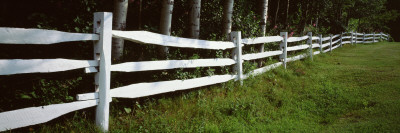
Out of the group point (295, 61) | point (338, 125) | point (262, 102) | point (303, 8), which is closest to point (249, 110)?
point (262, 102)

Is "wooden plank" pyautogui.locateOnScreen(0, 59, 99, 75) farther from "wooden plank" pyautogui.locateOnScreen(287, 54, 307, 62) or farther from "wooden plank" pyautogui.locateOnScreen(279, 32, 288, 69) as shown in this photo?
"wooden plank" pyautogui.locateOnScreen(287, 54, 307, 62)

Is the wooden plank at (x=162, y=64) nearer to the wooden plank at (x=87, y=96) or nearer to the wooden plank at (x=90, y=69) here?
the wooden plank at (x=90, y=69)

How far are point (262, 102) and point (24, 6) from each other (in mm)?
4901

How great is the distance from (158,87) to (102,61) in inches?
43.8

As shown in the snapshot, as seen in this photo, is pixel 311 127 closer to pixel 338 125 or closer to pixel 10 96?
pixel 338 125

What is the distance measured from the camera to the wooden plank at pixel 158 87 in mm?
3709

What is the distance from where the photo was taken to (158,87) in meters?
4.23

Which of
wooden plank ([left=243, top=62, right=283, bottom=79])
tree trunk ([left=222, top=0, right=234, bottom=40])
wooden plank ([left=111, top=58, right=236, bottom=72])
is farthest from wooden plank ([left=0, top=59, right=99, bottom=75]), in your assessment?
wooden plank ([left=243, top=62, right=283, bottom=79])

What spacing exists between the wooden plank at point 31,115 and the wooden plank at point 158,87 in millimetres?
550

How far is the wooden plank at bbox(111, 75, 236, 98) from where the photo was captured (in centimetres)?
371

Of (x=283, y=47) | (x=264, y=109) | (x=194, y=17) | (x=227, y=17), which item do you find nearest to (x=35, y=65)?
(x=264, y=109)

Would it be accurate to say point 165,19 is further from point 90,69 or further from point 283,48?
point 283,48

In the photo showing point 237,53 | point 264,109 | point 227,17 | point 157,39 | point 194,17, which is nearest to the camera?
point 157,39

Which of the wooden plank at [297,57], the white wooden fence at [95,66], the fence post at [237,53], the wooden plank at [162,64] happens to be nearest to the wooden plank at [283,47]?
the wooden plank at [297,57]
